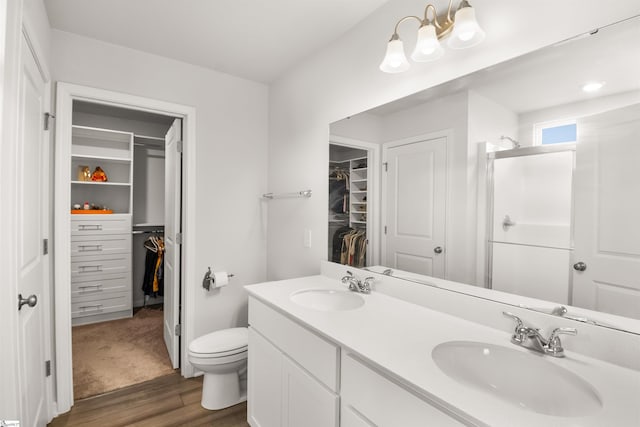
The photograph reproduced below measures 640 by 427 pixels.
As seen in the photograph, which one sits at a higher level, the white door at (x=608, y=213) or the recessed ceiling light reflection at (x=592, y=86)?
the recessed ceiling light reflection at (x=592, y=86)

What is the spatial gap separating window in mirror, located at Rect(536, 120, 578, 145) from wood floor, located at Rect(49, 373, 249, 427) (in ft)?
7.10

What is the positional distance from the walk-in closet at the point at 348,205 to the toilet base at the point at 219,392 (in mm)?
1087

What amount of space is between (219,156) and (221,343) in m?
1.45

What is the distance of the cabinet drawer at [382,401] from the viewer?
815 millimetres

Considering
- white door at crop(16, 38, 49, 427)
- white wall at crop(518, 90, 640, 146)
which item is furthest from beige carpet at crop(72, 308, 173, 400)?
white wall at crop(518, 90, 640, 146)

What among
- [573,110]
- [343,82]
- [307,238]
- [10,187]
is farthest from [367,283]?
[10,187]

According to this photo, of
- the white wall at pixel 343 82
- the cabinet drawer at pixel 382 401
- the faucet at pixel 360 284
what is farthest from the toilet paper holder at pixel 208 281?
the cabinet drawer at pixel 382 401

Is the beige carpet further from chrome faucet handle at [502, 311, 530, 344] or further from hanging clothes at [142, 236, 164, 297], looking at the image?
chrome faucet handle at [502, 311, 530, 344]

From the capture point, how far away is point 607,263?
1010 millimetres

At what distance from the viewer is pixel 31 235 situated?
1553 mm

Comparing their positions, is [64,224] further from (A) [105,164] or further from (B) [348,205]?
(A) [105,164]

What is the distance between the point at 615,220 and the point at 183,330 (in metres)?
2.68

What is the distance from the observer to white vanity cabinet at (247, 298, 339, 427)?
1.18 meters

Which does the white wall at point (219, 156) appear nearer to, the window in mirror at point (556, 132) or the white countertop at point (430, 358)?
the white countertop at point (430, 358)
